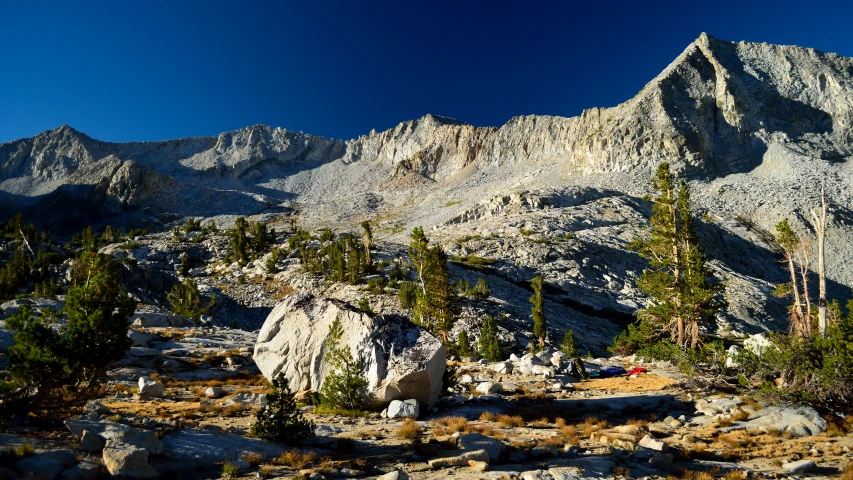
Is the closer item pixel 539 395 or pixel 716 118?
pixel 539 395

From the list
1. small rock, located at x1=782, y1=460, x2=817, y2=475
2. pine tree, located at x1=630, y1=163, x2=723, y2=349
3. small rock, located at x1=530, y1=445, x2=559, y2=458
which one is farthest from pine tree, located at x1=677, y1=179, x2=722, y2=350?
small rock, located at x1=530, y1=445, x2=559, y2=458

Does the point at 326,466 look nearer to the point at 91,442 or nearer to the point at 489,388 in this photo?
the point at 91,442

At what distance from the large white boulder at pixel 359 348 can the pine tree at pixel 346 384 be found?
0.84ft

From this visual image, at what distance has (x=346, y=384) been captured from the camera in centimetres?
1391

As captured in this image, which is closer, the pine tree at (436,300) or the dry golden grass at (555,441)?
the dry golden grass at (555,441)

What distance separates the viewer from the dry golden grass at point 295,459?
8.78 meters

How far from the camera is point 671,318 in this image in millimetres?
23859

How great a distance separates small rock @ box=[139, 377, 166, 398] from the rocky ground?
42mm

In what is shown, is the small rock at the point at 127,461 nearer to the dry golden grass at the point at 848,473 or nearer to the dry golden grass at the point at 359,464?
the dry golden grass at the point at 359,464

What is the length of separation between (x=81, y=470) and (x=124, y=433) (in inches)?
41.4

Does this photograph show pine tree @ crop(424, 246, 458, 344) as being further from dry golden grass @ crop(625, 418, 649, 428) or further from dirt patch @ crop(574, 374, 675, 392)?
dry golden grass @ crop(625, 418, 649, 428)

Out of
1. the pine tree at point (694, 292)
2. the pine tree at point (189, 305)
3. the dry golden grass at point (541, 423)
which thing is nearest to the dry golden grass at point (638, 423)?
the dry golden grass at point (541, 423)

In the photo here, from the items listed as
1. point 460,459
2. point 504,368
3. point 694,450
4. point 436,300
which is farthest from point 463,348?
point 460,459

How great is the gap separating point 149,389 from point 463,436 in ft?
36.6
